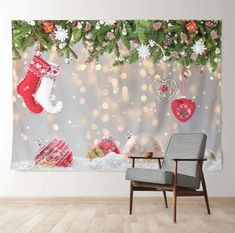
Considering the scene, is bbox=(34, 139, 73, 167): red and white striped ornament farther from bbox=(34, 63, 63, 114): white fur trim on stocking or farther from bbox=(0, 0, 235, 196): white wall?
bbox=(34, 63, 63, 114): white fur trim on stocking

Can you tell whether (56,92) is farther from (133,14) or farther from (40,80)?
(133,14)

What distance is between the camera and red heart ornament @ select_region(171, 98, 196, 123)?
649 centimetres

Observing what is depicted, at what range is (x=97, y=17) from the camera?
6.52 meters

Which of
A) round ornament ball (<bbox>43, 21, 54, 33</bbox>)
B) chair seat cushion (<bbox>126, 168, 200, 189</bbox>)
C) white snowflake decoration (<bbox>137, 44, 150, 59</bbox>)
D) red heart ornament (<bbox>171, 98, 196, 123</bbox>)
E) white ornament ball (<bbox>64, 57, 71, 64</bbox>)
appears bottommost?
chair seat cushion (<bbox>126, 168, 200, 189</bbox>)

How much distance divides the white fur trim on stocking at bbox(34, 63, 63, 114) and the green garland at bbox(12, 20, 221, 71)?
23 centimetres

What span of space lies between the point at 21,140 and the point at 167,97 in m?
1.81

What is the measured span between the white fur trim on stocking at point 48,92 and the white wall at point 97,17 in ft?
1.19

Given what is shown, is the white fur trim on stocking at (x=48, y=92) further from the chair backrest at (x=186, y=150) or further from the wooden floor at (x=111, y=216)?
the chair backrest at (x=186, y=150)

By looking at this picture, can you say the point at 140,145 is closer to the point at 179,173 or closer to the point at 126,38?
the point at 179,173

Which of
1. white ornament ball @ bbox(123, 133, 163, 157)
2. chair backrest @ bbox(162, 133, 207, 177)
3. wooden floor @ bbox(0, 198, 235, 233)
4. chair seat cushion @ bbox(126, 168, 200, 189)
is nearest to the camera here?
wooden floor @ bbox(0, 198, 235, 233)

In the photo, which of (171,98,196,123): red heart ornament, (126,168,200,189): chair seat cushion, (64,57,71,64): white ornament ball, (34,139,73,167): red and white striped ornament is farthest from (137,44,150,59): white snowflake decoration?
(126,168,200,189): chair seat cushion

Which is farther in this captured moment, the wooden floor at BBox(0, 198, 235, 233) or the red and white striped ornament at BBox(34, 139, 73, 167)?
the red and white striped ornament at BBox(34, 139, 73, 167)

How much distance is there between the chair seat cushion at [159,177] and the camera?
16.6 ft

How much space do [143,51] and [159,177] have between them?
1.95 m
